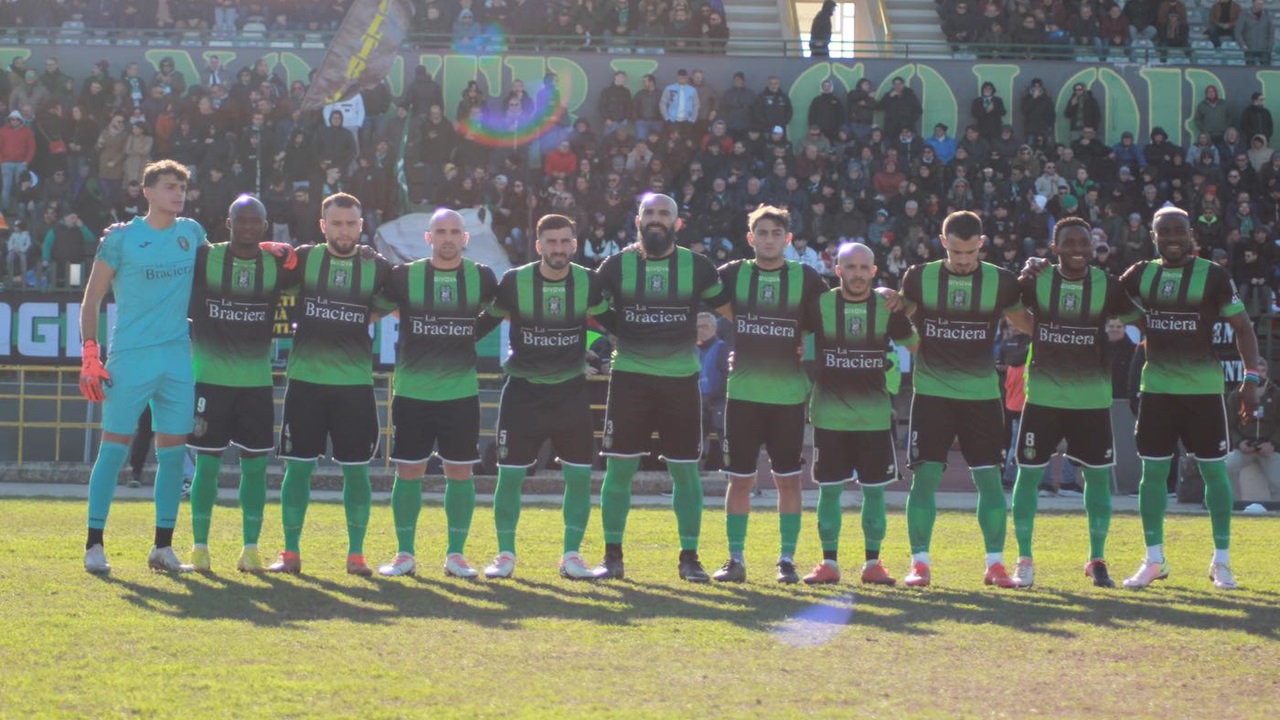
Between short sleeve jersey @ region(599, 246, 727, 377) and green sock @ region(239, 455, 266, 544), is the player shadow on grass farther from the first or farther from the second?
short sleeve jersey @ region(599, 246, 727, 377)

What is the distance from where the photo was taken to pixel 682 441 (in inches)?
393

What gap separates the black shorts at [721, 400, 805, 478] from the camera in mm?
10008

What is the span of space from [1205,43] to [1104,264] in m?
10.3

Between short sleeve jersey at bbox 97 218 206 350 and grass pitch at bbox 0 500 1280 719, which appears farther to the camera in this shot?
short sleeve jersey at bbox 97 218 206 350

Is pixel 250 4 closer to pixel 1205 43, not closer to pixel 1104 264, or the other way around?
pixel 1104 264

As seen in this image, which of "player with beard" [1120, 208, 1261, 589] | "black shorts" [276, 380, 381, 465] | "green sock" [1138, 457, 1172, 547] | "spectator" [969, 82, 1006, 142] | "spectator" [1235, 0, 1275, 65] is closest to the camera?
"black shorts" [276, 380, 381, 465]

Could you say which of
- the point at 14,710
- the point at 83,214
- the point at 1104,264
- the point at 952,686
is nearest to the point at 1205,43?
the point at 1104,264

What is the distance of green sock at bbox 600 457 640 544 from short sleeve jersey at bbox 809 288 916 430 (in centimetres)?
118

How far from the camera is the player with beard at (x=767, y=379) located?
32.8 ft

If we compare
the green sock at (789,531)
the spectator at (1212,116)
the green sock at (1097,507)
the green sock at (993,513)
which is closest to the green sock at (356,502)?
the green sock at (789,531)

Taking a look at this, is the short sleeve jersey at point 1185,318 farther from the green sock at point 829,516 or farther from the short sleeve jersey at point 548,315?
the short sleeve jersey at point 548,315

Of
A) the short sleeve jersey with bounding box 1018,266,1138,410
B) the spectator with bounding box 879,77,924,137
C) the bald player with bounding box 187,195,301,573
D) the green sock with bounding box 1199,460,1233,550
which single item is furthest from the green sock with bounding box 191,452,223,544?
the spectator with bounding box 879,77,924,137

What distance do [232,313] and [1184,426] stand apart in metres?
5.85

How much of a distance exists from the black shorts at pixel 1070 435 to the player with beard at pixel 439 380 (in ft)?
11.0
